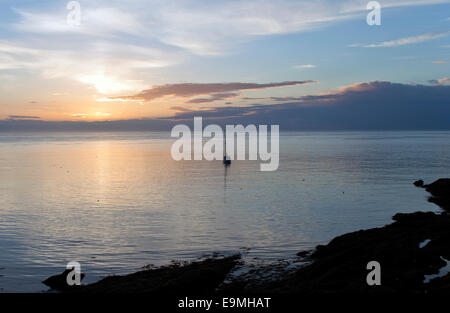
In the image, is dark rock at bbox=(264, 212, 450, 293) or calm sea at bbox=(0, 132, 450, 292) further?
calm sea at bbox=(0, 132, 450, 292)

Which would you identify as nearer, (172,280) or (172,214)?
(172,280)

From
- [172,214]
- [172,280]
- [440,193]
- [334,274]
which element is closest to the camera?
[334,274]

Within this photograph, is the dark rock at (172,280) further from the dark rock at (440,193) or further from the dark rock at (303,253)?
the dark rock at (440,193)

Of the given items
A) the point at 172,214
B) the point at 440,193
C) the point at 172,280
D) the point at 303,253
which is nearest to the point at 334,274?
the point at 303,253

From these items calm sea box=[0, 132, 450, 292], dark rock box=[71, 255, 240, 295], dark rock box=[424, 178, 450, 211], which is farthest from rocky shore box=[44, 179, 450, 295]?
dark rock box=[424, 178, 450, 211]

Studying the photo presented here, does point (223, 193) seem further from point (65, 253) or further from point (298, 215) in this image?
point (65, 253)

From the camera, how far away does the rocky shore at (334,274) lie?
2070cm

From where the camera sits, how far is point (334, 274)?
23062 millimetres

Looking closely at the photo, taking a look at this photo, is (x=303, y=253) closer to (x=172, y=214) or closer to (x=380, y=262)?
(x=380, y=262)

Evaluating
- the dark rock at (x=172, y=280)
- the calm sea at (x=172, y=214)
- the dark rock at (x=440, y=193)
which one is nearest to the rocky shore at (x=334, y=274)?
the dark rock at (x=172, y=280)

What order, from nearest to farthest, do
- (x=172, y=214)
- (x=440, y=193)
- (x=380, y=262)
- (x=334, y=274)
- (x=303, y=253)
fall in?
(x=334, y=274), (x=380, y=262), (x=303, y=253), (x=172, y=214), (x=440, y=193)

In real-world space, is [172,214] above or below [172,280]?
above

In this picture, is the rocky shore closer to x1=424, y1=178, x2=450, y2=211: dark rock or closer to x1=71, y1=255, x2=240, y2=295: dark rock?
x1=71, y1=255, x2=240, y2=295: dark rock

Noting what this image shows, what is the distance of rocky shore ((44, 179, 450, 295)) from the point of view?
20.7 meters
